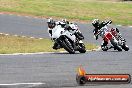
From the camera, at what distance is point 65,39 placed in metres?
20.8

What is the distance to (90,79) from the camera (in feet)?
33.3

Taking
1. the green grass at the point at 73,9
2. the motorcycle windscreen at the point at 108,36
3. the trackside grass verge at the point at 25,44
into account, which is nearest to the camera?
the trackside grass verge at the point at 25,44

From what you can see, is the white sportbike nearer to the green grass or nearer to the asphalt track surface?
the asphalt track surface

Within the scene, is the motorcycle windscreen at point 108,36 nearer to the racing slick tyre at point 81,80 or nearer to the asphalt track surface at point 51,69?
the asphalt track surface at point 51,69

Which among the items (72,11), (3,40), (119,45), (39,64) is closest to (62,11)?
(72,11)

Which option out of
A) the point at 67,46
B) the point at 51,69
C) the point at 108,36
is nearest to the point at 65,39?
the point at 67,46

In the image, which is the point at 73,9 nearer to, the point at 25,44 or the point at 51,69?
the point at 25,44

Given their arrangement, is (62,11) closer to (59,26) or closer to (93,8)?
(93,8)

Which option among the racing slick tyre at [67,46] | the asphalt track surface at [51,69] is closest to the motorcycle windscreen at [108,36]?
the racing slick tyre at [67,46]

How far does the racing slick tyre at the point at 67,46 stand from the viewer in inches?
800

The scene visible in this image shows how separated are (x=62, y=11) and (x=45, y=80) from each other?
28.9 metres

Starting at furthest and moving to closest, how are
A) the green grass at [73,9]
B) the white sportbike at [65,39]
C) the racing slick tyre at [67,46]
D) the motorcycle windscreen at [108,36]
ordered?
the green grass at [73,9]
the motorcycle windscreen at [108,36]
the white sportbike at [65,39]
the racing slick tyre at [67,46]

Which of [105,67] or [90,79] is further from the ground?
[90,79]

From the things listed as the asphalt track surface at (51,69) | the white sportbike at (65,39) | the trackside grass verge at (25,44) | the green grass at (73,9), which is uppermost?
the asphalt track surface at (51,69)
